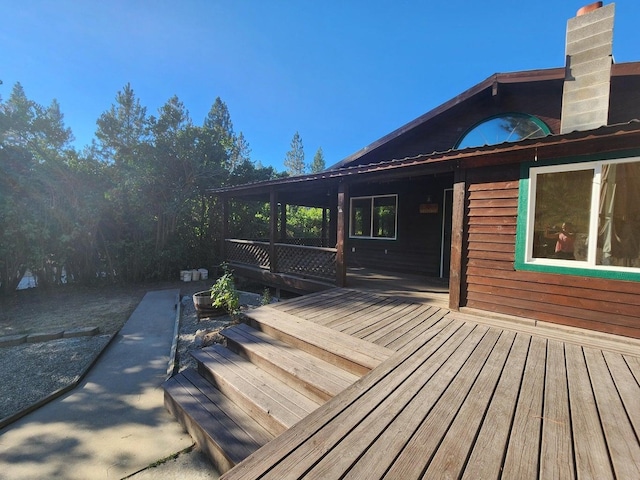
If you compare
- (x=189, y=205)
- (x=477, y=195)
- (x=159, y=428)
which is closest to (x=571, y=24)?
(x=477, y=195)

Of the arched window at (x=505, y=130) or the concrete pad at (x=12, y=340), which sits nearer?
the concrete pad at (x=12, y=340)

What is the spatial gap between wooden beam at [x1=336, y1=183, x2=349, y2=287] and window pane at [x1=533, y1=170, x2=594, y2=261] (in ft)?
9.22

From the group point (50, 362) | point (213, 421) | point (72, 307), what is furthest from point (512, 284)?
point (72, 307)

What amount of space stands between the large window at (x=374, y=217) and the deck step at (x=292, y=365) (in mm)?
4870

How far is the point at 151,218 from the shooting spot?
8.87m

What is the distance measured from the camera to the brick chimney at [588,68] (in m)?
3.78

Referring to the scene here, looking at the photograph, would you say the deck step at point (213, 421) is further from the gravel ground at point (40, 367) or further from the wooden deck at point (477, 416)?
the gravel ground at point (40, 367)

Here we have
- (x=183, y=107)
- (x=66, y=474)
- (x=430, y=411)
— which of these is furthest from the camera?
(x=183, y=107)

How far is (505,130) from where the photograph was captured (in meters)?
5.19

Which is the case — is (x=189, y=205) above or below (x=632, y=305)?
above

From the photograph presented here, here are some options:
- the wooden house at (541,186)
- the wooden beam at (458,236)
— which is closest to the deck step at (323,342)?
the wooden beam at (458,236)

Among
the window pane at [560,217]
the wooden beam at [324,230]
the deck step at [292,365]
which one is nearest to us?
the deck step at [292,365]

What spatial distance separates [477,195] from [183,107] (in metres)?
Result: 23.2

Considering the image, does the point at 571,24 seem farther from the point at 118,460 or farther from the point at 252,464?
the point at 118,460
